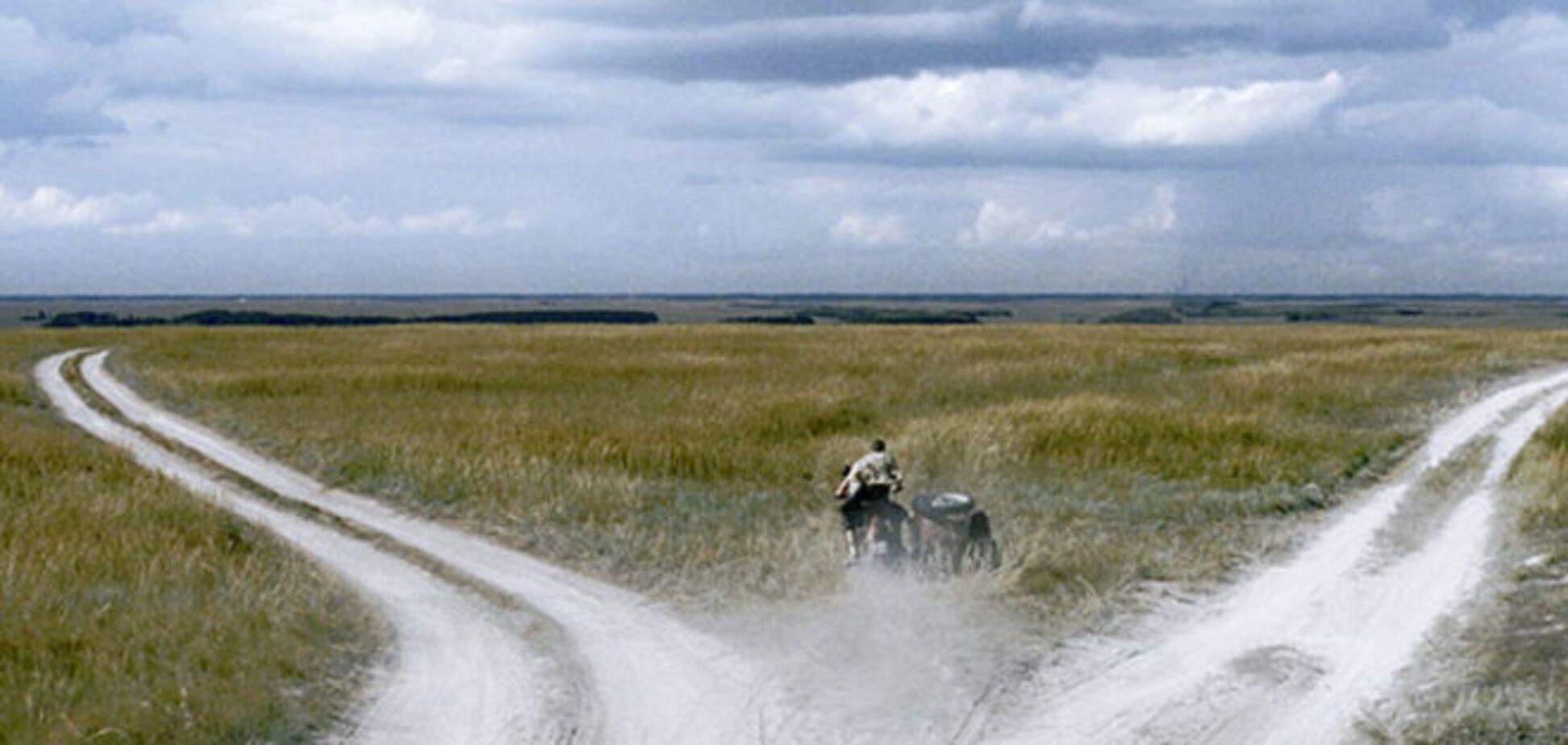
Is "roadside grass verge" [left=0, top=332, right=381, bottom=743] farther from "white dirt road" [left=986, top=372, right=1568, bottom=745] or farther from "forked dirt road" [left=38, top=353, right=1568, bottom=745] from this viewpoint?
"white dirt road" [left=986, top=372, right=1568, bottom=745]

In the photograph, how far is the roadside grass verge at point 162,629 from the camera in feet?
27.3

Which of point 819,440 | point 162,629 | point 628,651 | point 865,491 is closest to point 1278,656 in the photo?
point 865,491

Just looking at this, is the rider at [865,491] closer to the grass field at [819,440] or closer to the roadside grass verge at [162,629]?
the grass field at [819,440]

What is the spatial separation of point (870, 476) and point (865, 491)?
0.51 feet

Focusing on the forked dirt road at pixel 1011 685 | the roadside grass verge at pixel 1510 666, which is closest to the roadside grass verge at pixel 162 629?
the forked dirt road at pixel 1011 685

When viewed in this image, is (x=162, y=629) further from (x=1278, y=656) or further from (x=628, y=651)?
(x=1278, y=656)

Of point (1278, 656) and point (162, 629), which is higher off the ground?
point (162, 629)

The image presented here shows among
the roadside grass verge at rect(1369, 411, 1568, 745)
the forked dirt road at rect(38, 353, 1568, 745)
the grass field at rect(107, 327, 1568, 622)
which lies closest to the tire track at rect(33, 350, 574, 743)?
the forked dirt road at rect(38, 353, 1568, 745)

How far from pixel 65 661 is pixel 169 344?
5206 centimetres

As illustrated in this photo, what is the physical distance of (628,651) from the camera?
408 inches

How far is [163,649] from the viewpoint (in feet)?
31.7

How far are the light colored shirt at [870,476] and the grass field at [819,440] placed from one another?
871mm

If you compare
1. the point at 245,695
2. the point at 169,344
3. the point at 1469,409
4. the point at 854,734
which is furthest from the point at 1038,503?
the point at 169,344

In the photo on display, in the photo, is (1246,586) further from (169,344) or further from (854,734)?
(169,344)
